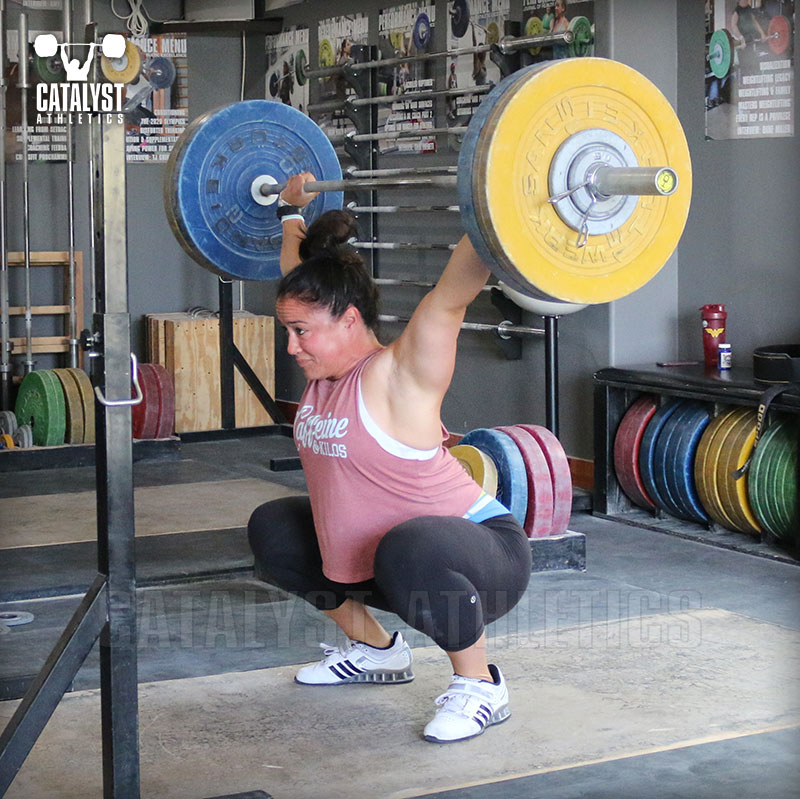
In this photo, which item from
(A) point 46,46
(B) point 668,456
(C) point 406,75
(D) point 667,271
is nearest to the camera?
(A) point 46,46

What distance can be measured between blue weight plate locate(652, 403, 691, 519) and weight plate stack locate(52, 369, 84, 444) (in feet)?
8.75

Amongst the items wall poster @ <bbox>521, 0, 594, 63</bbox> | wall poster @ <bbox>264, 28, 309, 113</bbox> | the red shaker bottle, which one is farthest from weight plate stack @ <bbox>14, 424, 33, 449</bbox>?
the red shaker bottle

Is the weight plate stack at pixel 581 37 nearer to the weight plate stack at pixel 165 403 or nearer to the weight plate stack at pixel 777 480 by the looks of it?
the weight plate stack at pixel 777 480

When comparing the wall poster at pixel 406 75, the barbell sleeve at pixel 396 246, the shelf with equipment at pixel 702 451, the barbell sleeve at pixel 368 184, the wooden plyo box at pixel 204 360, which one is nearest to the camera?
the barbell sleeve at pixel 368 184

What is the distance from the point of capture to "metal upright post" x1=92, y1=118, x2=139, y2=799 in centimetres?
193

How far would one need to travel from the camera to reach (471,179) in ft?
6.47

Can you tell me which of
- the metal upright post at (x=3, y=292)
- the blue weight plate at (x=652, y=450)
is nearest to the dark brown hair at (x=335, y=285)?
the blue weight plate at (x=652, y=450)

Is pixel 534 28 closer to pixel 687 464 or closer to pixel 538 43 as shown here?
pixel 538 43

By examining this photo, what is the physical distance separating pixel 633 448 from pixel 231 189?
1.82 meters

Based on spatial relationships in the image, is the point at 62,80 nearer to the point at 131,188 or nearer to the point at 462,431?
the point at 462,431

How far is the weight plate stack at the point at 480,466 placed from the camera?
3.66 m

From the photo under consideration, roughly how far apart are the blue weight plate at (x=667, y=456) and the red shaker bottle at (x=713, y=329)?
0.20m

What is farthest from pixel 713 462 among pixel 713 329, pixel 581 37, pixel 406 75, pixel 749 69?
pixel 406 75

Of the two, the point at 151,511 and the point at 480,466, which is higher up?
the point at 480,466
